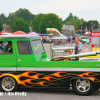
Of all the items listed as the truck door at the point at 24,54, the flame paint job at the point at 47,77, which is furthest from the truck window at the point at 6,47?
the flame paint job at the point at 47,77

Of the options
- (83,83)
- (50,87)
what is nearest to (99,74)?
(83,83)

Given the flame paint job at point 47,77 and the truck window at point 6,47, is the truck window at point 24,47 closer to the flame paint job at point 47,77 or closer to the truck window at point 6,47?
the truck window at point 6,47

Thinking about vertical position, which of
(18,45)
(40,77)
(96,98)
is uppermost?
(18,45)

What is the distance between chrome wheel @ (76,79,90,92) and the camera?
716cm

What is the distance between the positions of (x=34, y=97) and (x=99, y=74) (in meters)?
1.85

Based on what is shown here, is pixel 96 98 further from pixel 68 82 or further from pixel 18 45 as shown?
pixel 18 45

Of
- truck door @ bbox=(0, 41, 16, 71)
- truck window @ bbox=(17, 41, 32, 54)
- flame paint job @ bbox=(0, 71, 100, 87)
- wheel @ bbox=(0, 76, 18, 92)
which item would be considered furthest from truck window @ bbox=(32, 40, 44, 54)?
wheel @ bbox=(0, 76, 18, 92)

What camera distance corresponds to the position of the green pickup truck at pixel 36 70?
7.06m

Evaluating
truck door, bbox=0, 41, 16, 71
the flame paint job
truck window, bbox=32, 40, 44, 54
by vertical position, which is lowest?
the flame paint job

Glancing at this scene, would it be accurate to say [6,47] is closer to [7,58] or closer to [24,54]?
[7,58]

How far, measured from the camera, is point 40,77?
732cm

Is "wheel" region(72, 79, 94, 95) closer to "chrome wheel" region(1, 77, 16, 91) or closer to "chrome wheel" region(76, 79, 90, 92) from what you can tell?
"chrome wheel" region(76, 79, 90, 92)

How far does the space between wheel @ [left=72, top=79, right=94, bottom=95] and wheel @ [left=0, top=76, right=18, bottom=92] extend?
66.9 inches

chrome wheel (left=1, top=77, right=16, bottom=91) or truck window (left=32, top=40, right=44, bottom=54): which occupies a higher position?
truck window (left=32, top=40, right=44, bottom=54)
